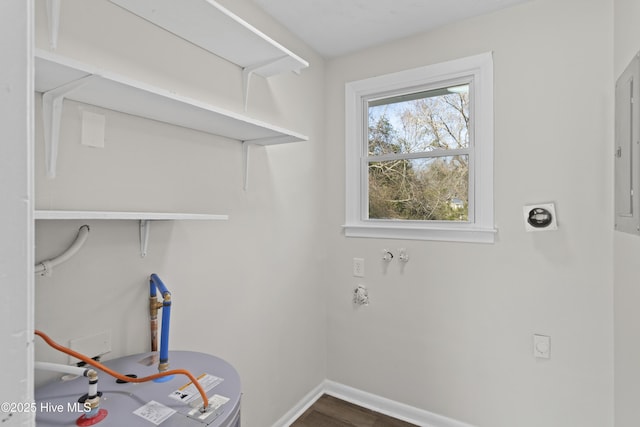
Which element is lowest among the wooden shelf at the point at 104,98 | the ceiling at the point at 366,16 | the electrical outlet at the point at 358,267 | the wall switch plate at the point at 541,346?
the wall switch plate at the point at 541,346

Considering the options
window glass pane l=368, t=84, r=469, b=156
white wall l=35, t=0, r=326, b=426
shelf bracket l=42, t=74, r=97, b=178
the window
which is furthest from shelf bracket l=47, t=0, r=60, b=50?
window glass pane l=368, t=84, r=469, b=156

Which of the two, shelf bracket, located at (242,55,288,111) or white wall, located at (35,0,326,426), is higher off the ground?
shelf bracket, located at (242,55,288,111)

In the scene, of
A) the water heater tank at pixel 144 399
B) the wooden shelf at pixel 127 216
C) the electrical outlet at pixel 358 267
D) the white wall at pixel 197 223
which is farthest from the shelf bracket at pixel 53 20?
the electrical outlet at pixel 358 267

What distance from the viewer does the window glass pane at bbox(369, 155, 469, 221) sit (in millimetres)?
2078

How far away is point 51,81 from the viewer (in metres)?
0.91

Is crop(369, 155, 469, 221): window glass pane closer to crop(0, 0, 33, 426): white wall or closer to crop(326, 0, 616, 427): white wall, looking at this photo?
crop(326, 0, 616, 427): white wall

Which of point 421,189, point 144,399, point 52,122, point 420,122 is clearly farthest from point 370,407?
point 52,122

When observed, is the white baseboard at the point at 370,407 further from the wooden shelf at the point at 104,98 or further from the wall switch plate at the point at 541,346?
the wooden shelf at the point at 104,98

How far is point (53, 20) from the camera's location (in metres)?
0.99

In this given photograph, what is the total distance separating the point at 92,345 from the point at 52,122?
2.44ft

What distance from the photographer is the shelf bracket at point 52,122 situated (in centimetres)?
98

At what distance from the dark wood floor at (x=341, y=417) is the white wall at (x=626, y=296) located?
3.80 ft

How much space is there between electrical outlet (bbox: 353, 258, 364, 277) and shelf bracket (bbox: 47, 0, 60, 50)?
6.37 feet

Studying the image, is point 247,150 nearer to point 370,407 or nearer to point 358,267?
point 358,267
